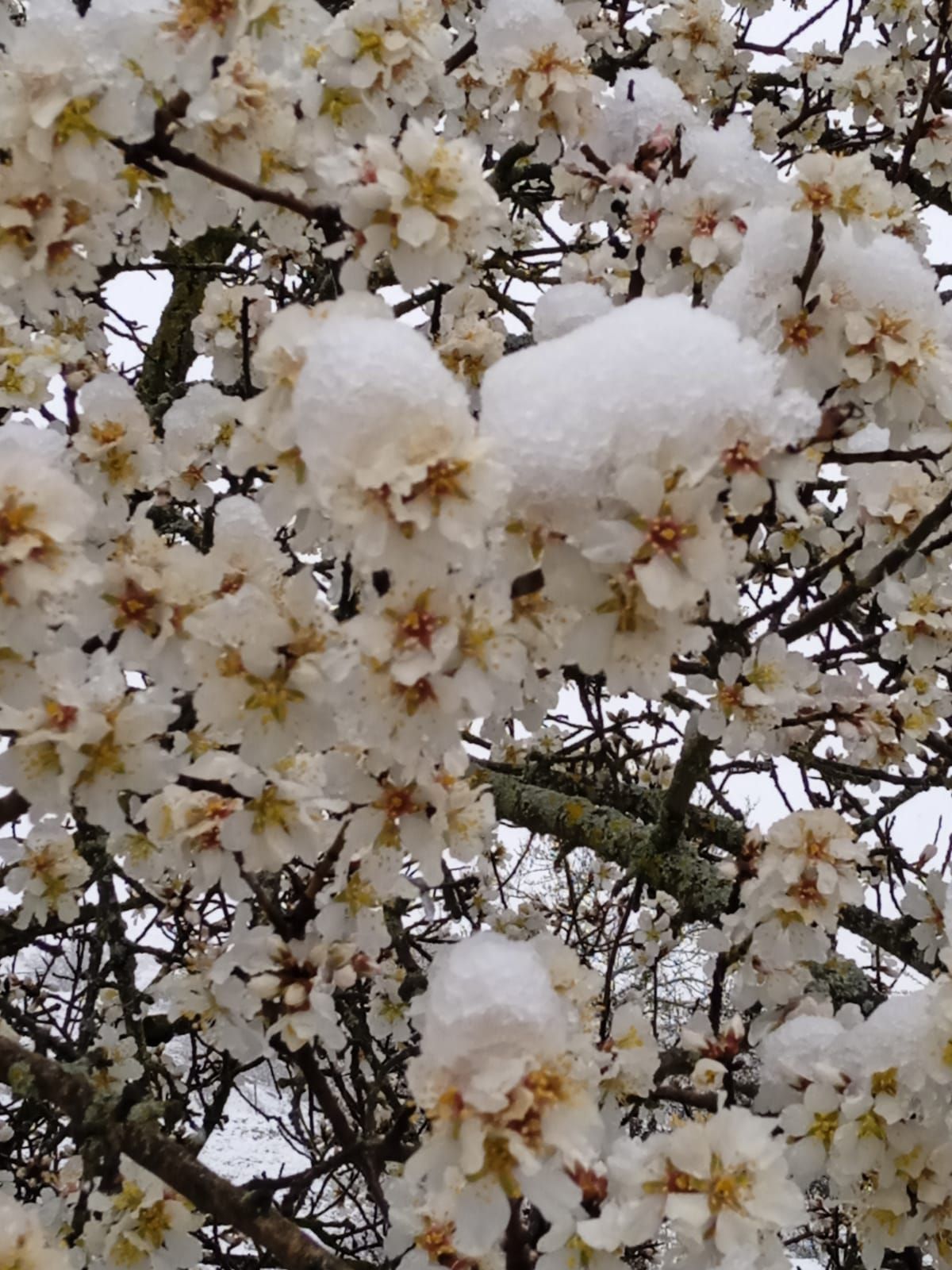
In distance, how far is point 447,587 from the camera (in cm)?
95

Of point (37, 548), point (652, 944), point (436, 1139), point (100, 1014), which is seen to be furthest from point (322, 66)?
point (652, 944)

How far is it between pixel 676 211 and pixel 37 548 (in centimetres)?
117

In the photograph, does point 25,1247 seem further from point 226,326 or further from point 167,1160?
point 226,326

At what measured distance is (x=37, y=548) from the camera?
108 centimetres

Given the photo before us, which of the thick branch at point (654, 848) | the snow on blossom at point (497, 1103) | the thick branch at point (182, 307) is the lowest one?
the snow on blossom at point (497, 1103)

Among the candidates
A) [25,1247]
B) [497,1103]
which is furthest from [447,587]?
[25,1247]

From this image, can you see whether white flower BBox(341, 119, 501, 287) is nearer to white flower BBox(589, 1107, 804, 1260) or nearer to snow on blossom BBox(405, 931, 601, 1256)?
snow on blossom BBox(405, 931, 601, 1256)

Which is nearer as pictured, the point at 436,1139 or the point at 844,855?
the point at 436,1139

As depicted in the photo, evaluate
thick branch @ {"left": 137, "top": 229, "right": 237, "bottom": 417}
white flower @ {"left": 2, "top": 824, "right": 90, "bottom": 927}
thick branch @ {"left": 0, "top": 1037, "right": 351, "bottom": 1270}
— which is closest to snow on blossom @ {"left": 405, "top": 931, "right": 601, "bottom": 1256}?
thick branch @ {"left": 0, "top": 1037, "right": 351, "bottom": 1270}

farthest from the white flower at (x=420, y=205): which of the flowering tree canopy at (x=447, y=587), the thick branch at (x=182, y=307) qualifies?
the thick branch at (x=182, y=307)

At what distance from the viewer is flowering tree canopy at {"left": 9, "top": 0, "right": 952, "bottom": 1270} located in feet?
3.09

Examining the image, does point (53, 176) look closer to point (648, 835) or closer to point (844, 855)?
point (844, 855)

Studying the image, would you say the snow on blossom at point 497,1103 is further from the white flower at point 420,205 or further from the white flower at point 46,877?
the white flower at point 46,877

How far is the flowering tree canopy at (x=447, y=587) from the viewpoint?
942 mm
